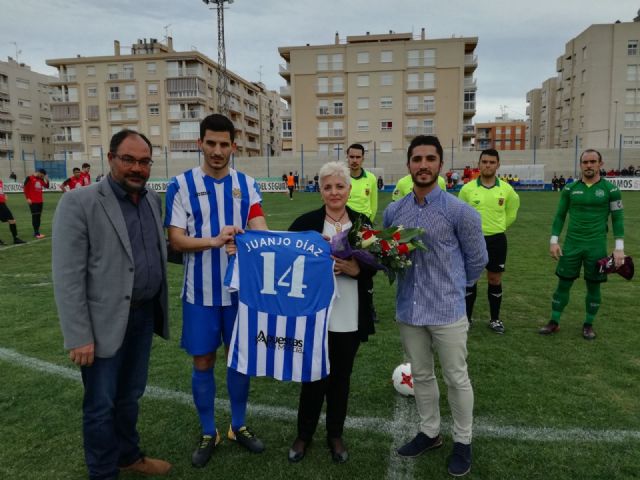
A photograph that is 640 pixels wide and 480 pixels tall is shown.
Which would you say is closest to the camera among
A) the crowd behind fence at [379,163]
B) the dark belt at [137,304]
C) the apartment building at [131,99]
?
the dark belt at [137,304]

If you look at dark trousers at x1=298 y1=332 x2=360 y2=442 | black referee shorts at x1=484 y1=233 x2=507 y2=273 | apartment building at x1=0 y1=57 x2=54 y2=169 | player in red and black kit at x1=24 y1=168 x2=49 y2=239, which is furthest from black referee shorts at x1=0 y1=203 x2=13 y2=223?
apartment building at x1=0 y1=57 x2=54 y2=169

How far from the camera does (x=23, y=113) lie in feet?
231

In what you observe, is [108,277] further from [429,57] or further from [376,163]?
[429,57]

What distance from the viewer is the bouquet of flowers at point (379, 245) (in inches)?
112

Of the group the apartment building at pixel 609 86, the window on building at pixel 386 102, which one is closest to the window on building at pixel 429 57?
the window on building at pixel 386 102

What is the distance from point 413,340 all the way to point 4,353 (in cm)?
462

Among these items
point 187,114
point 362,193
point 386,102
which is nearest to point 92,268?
point 362,193

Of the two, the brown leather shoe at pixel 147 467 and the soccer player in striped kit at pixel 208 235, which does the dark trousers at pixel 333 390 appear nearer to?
the soccer player in striped kit at pixel 208 235

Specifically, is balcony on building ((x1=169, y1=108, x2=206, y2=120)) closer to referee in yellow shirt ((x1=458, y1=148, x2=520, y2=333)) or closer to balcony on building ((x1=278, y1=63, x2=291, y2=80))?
balcony on building ((x1=278, y1=63, x2=291, y2=80))

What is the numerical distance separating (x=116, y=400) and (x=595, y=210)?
5.24 m

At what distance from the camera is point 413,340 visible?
323cm

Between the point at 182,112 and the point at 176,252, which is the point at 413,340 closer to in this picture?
the point at 176,252

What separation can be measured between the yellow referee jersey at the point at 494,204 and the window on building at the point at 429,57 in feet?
173

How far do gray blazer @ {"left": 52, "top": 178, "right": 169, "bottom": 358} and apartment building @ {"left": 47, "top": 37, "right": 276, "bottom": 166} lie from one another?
200 feet
